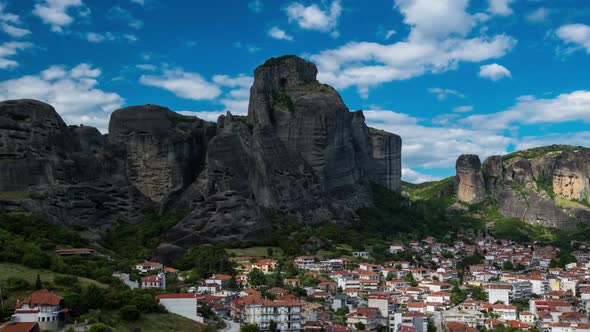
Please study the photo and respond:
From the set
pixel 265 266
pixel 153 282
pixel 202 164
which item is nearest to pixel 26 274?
pixel 153 282

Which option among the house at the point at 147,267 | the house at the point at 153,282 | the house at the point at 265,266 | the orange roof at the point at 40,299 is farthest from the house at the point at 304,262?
the orange roof at the point at 40,299

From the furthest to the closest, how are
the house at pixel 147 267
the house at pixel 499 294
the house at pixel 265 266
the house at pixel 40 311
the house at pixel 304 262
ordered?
1. the house at pixel 304 262
2. the house at pixel 265 266
3. the house at pixel 499 294
4. the house at pixel 147 267
5. the house at pixel 40 311

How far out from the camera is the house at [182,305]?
54125 mm

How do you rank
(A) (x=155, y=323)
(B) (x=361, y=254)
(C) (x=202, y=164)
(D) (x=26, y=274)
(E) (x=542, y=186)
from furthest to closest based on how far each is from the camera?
(E) (x=542, y=186), (C) (x=202, y=164), (B) (x=361, y=254), (D) (x=26, y=274), (A) (x=155, y=323)

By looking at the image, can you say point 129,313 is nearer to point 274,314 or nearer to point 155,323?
point 155,323

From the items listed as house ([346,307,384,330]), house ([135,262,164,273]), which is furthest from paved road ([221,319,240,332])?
house ([135,262,164,273])

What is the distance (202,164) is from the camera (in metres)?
113

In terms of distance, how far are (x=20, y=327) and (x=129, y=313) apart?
7.50 m

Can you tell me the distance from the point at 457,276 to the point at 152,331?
171 ft

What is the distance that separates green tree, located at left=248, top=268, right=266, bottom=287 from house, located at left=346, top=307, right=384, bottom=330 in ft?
41.8

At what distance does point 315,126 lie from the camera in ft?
386

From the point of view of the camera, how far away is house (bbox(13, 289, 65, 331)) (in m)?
44.8

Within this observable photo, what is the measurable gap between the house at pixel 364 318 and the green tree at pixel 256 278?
41.8ft

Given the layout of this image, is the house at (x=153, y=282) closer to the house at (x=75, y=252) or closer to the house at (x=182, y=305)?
the house at (x=75, y=252)
